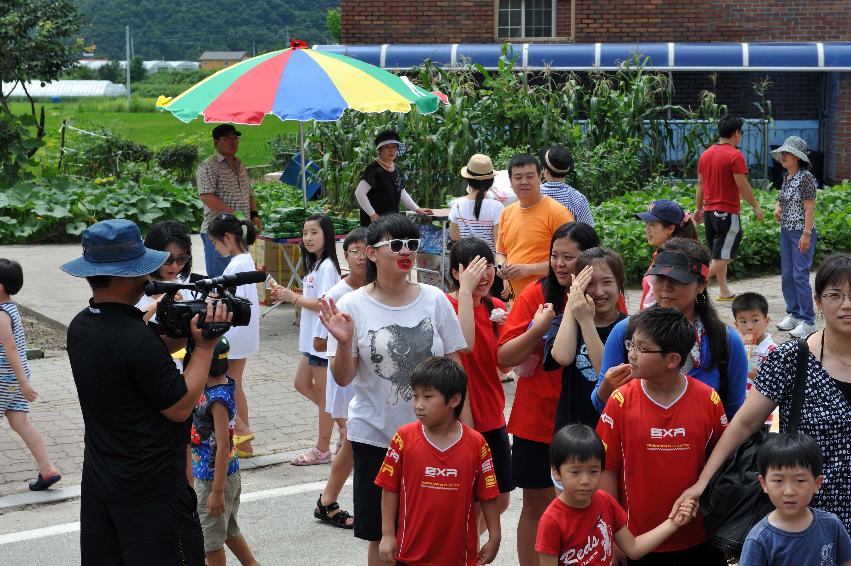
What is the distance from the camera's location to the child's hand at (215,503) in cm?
536

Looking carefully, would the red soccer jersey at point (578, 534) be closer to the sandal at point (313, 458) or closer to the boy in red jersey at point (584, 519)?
the boy in red jersey at point (584, 519)

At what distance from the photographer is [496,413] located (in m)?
5.66

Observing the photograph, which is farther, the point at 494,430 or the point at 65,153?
the point at 65,153

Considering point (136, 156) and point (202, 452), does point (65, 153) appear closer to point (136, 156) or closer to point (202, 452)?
point (136, 156)

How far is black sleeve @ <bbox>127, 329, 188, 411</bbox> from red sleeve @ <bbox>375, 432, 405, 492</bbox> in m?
0.94

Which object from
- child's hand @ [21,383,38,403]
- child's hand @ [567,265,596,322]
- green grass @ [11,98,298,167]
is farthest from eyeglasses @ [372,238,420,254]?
green grass @ [11,98,298,167]

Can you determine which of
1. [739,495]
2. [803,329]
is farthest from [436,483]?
[803,329]

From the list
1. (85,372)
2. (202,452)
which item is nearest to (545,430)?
(202,452)

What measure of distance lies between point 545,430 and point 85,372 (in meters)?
2.24

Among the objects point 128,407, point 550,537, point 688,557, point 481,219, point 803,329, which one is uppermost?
point 481,219

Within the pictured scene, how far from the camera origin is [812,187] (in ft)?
35.7

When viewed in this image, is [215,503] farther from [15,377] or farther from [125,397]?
[15,377]

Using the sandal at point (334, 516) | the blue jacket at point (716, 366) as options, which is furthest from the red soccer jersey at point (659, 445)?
the sandal at point (334, 516)

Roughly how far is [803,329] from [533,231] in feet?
13.4
